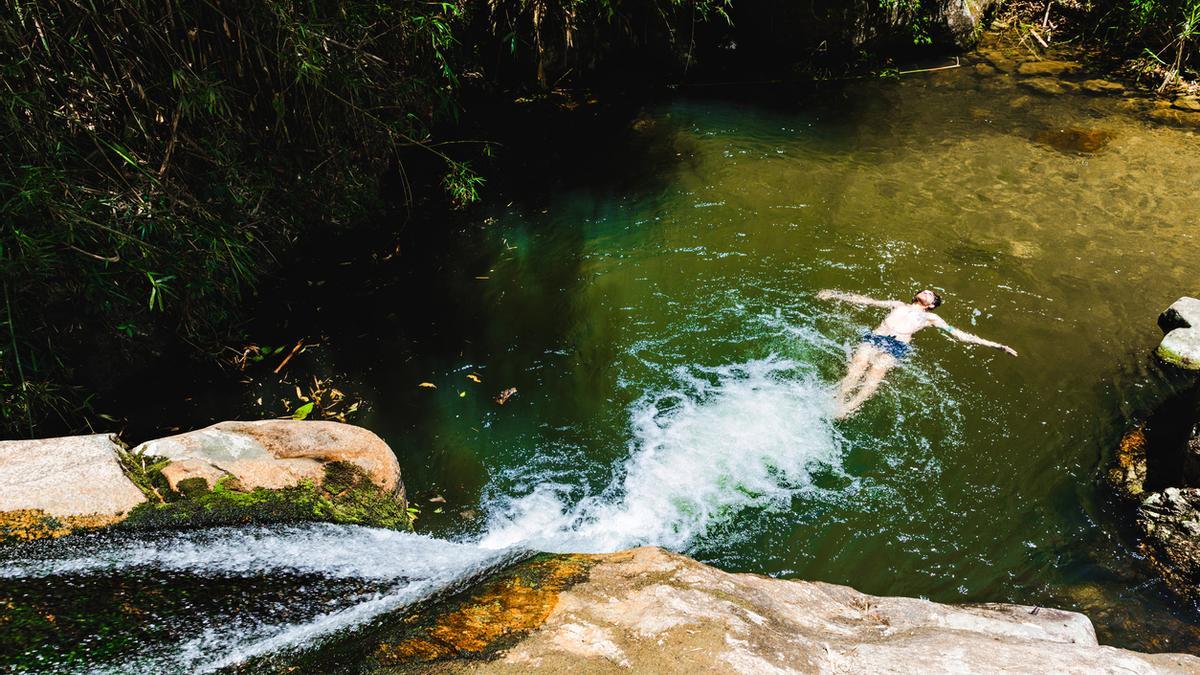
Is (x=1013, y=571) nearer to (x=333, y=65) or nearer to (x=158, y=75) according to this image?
(x=333, y=65)

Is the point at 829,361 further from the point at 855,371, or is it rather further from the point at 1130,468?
the point at 1130,468

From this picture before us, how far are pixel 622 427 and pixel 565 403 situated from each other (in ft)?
1.54

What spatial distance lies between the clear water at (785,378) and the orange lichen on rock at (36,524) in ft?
0.53

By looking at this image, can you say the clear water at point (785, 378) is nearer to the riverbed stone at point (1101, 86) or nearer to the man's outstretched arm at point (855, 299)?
the man's outstretched arm at point (855, 299)

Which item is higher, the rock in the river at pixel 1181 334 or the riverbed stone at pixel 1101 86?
the riverbed stone at pixel 1101 86

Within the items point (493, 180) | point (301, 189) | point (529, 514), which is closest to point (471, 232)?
point (493, 180)

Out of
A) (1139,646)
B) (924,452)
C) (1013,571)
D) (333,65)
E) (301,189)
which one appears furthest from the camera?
(301,189)

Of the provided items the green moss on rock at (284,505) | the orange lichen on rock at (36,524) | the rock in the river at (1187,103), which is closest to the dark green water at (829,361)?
the green moss on rock at (284,505)

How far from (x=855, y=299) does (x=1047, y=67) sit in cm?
624

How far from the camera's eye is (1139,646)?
3.39 meters

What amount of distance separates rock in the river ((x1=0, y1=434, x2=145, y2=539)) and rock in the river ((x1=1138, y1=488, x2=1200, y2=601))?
5176 mm

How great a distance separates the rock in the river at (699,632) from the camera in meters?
2.25

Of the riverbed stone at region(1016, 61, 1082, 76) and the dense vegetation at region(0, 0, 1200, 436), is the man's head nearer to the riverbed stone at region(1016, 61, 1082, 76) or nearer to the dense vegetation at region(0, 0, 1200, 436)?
the dense vegetation at region(0, 0, 1200, 436)

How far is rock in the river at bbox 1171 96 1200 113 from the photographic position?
811cm
